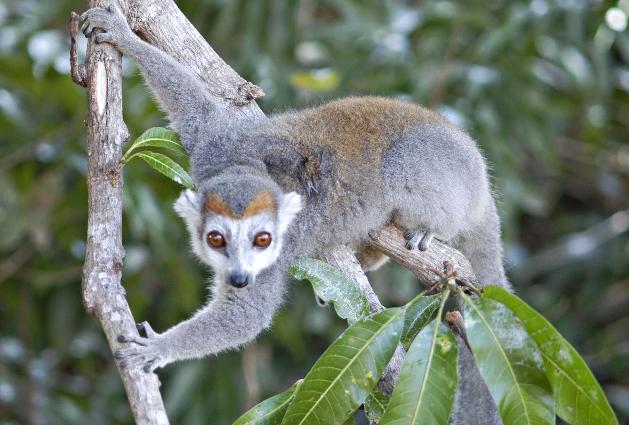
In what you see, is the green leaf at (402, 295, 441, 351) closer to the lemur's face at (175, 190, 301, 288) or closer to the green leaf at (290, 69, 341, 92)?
the lemur's face at (175, 190, 301, 288)

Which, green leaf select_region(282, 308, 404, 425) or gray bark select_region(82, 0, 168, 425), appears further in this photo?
green leaf select_region(282, 308, 404, 425)

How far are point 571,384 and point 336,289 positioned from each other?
112 cm

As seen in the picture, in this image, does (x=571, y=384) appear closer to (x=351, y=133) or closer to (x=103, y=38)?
(x=351, y=133)

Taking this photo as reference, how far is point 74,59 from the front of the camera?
3.76 meters

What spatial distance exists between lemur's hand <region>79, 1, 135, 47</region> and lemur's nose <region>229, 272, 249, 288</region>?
128cm

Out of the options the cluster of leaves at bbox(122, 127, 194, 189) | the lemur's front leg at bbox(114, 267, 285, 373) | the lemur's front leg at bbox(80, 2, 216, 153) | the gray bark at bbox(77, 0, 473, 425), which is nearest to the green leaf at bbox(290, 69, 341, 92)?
the gray bark at bbox(77, 0, 473, 425)

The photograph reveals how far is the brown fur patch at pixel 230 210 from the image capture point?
4082 mm

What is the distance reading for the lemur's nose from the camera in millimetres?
4027

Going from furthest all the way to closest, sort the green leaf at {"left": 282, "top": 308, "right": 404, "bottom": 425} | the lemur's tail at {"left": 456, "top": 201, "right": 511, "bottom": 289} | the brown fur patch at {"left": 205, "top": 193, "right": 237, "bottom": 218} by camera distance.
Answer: the lemur's tail at {"left": 456, "top": 201, "right": 511, "bottom": 289}
the brown fur patch at {"left": 205, "top": 193, "right": 237, "bottom": 218}
the green leaf at {"left": 282, "top": 308, "right": 404, "bottom": 425}

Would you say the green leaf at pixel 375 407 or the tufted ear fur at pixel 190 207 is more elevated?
the tufted ear fur at pixel 190 207

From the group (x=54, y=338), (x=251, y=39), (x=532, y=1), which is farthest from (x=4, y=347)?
(x=532, y=1)

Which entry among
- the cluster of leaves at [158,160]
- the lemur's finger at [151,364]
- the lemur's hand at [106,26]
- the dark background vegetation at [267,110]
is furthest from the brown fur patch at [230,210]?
the dark background vegetation at [267,110]

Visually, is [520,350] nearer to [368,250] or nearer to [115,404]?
[368,250]

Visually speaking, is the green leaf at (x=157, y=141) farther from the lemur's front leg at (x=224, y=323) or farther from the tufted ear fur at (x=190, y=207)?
the lemur's front leg at (x=224, y=323)
